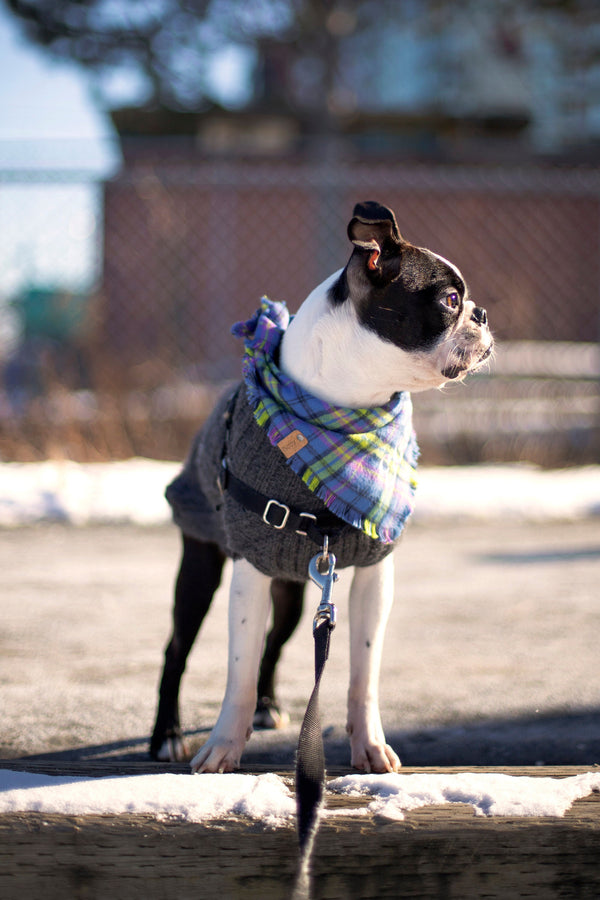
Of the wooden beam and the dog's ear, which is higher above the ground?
the dog's ear

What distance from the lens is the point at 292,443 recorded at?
1.53 metres

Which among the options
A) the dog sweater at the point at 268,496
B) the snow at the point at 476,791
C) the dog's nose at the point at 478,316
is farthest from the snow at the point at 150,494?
the snow at the point at 476,791

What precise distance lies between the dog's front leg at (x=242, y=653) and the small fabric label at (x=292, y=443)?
9.4 inches

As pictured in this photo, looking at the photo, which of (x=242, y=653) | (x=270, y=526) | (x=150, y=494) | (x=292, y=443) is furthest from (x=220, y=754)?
(x=150, y=494)

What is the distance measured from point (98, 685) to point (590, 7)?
9.45 meters

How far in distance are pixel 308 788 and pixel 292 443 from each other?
61 cm

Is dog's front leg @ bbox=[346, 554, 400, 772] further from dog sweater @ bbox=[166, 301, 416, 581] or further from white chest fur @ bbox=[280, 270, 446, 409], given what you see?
white chest fur @ bbox=[280, 270, 446, 409]

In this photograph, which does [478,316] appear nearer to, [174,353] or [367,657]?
[367,657]

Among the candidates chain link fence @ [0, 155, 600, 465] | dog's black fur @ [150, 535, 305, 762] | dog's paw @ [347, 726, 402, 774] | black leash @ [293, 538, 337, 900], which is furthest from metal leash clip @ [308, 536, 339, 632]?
chain link fence @ [0, 155, 600, 465]

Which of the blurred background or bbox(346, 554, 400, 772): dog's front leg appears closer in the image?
bbox(346, 554, 400, 772): dog's front leg

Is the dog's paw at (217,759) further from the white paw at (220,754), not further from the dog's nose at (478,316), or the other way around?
the dog's nose at (478,316)

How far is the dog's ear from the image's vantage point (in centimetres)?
148

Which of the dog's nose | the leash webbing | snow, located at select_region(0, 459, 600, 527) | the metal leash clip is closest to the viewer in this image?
the leash webbing

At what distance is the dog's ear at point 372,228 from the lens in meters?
1.48
